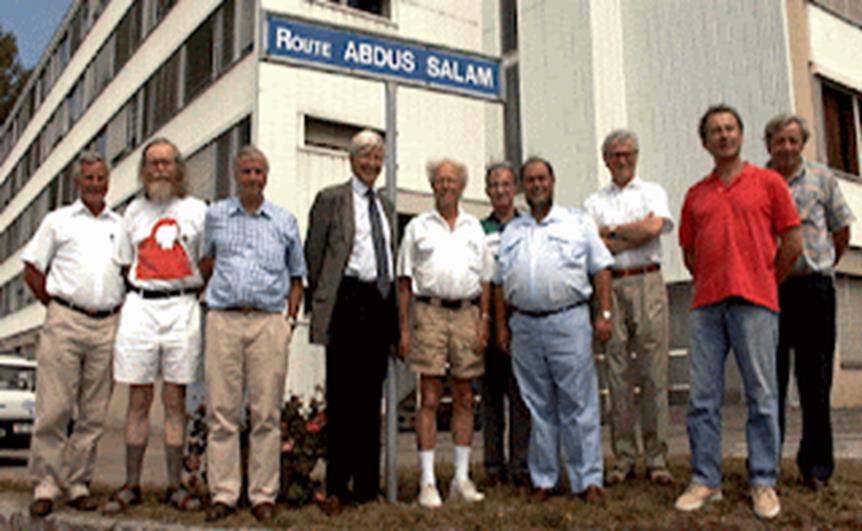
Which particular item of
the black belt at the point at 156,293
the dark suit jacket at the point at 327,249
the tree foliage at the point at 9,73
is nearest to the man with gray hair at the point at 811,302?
the dark suit jacket at the point at 327,249

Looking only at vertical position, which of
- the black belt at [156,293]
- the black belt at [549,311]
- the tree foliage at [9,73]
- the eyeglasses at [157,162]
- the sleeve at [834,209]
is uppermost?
the tree foliage at [9,73]

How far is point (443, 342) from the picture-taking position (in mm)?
5164

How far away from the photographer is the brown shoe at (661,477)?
517 centimetres

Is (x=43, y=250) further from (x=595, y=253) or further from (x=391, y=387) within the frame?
(x=595, y=253)

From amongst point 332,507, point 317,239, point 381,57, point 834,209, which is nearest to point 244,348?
point 317,239

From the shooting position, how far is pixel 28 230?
39.2 m

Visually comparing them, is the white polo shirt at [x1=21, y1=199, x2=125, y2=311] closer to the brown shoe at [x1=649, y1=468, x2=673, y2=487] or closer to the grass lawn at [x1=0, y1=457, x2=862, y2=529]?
the grass lawn at [x1=0, y1=457, x2=862, y2=529]

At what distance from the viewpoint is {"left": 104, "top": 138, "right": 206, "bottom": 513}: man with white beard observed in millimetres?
5113

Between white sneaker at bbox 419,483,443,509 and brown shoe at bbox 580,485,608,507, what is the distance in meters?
0.86

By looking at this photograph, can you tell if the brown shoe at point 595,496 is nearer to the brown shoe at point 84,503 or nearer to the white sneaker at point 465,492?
the white sneaker at point 465,492

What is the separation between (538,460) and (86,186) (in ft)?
11.1

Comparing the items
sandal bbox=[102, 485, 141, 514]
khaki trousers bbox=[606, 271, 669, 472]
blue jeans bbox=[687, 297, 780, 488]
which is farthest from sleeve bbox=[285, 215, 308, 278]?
blue jeans bbox=[687, 297, 780, 488]

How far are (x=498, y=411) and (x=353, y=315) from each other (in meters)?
1.37

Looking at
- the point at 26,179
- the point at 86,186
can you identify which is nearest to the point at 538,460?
the point at 86,186
